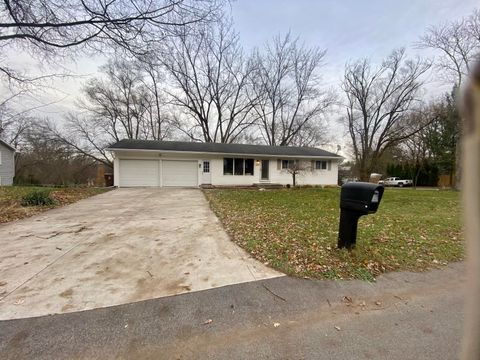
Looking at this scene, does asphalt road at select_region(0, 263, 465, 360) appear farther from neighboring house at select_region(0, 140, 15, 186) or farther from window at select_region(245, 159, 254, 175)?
neighboring house at select_region(0, 140, 15, 186)

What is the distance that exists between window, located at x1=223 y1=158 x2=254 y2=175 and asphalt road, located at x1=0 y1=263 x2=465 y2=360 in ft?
Answer: 49.6

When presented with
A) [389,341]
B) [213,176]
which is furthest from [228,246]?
[213,176]

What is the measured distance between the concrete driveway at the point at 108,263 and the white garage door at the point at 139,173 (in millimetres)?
9890

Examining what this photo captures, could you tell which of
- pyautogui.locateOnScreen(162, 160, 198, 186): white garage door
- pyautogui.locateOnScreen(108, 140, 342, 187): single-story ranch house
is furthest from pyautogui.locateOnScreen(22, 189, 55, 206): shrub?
→ pyautogui.locateOnScreen(162, 160, 198, 186): white garage door

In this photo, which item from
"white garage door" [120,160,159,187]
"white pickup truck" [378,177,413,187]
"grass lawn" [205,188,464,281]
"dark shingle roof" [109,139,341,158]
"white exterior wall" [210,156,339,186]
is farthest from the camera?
"white pickup truck" [378,177,413,187]

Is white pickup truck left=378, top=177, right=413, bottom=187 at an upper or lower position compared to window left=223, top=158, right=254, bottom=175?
lower

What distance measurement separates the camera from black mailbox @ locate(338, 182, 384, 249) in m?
3.41

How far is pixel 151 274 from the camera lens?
333 centimetres

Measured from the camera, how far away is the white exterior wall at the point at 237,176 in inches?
628

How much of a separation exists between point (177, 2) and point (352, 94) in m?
27.0

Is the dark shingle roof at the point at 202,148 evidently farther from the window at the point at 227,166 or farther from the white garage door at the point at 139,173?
the white garage door at the point at 139,173

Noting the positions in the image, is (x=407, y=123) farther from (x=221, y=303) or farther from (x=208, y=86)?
(x=221, y=303)

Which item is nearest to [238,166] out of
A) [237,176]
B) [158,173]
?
[237,176]

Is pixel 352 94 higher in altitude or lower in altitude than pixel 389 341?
higher
